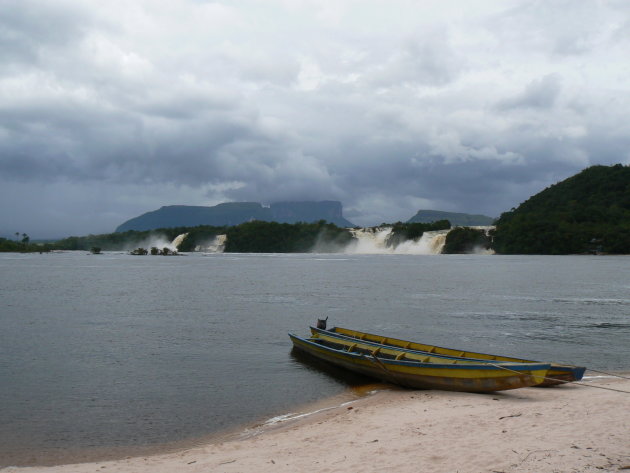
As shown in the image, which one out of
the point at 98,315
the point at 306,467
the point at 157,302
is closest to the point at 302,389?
the point at 306,467

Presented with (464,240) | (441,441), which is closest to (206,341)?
(441,441)

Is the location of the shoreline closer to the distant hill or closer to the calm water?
the calm water

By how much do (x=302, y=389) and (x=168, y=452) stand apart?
24.2ft

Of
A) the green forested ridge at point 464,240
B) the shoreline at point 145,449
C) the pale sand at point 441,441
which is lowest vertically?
the shoreline at point 145,449

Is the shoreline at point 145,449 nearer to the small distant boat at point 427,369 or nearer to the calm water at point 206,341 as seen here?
the calm water at point 206,341

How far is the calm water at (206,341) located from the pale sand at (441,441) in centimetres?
289

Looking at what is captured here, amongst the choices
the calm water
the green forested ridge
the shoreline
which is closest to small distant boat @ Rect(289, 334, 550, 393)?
the calm water

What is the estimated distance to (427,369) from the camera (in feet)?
Answer: 61.0

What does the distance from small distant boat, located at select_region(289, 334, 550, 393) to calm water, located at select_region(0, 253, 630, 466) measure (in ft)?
3.32

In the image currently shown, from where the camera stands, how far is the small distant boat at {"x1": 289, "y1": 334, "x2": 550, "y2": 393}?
16625 mm

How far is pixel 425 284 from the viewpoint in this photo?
70.0m

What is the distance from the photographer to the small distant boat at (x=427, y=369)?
1662 centimetres

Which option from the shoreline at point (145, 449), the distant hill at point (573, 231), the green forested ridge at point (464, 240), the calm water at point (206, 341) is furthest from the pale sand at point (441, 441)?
the green forested ridge at point (464, 240)

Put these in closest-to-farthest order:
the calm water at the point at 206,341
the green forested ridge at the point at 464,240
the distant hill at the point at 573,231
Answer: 1. the calm water at the point at 206,341
2. the distant hill at the point at 573,231
3. the green forested ridge at the point at 464,240
